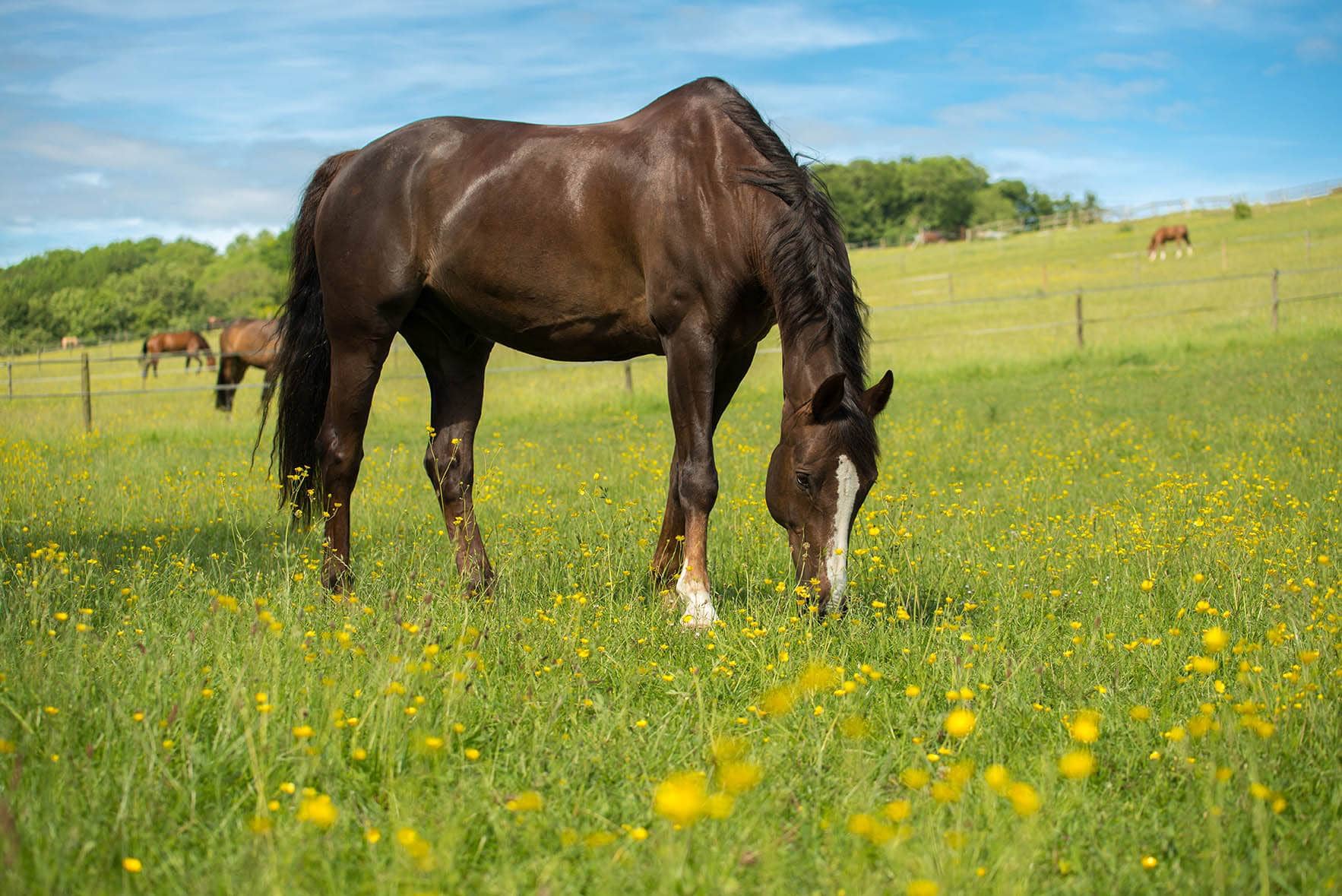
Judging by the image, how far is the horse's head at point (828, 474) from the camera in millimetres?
4168

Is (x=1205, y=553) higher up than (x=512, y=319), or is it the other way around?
(x=512, y=319)

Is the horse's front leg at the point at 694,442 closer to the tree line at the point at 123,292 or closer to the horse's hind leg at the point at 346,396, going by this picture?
the horse's hind leg at the point at 346,396

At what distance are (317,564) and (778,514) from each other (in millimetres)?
2204

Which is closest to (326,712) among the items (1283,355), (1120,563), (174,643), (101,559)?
(174,643)

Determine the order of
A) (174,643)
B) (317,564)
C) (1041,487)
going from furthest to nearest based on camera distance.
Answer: (1041,487)
(317,564)
(174,643)

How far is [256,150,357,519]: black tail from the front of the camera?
5949 mm

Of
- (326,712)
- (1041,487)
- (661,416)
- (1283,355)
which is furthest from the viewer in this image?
(1283,355)

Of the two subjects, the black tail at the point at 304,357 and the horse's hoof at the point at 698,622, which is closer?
the horse's hoof at the point at 698,622

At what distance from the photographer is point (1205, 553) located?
17.3 ft

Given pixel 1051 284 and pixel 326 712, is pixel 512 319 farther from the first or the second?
pixel 1051 284

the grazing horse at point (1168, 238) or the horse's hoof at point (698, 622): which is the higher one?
the grazing horse at point (1168, 238)

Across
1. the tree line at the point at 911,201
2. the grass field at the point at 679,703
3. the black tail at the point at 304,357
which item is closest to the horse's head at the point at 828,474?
the grass field at the point at 679,703

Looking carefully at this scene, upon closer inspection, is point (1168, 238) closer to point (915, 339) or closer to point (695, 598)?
point (915, 339)

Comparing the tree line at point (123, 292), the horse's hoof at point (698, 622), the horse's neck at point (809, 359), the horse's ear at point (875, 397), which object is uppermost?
the tree line at point (123, 292)
